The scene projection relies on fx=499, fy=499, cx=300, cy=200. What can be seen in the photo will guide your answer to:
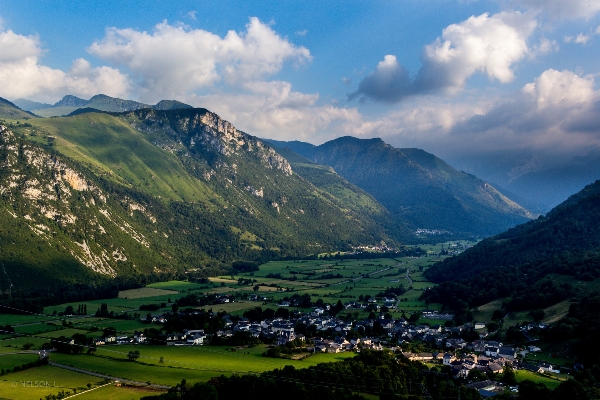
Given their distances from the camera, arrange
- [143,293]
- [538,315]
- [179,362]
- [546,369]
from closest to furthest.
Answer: [179,362], [546,369], [538,315], [143,293]

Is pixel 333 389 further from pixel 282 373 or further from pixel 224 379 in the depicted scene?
pixel 224 379

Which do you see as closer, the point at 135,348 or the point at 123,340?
the point at 135,348

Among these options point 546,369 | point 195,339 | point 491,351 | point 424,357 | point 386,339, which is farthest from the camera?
point 386,339

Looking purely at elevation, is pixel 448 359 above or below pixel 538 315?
below

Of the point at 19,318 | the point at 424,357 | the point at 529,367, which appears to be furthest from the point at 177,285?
the point at 529,367

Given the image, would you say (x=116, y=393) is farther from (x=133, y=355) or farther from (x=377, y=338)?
(x=377, y=338)

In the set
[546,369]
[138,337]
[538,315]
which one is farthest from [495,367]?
[138,337]

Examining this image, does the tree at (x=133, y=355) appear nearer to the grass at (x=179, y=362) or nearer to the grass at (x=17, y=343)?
the grass at (x=179, y=362)

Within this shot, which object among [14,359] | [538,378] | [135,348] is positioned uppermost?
[14,359]

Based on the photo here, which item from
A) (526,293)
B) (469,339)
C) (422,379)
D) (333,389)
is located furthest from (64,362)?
(526,293)
